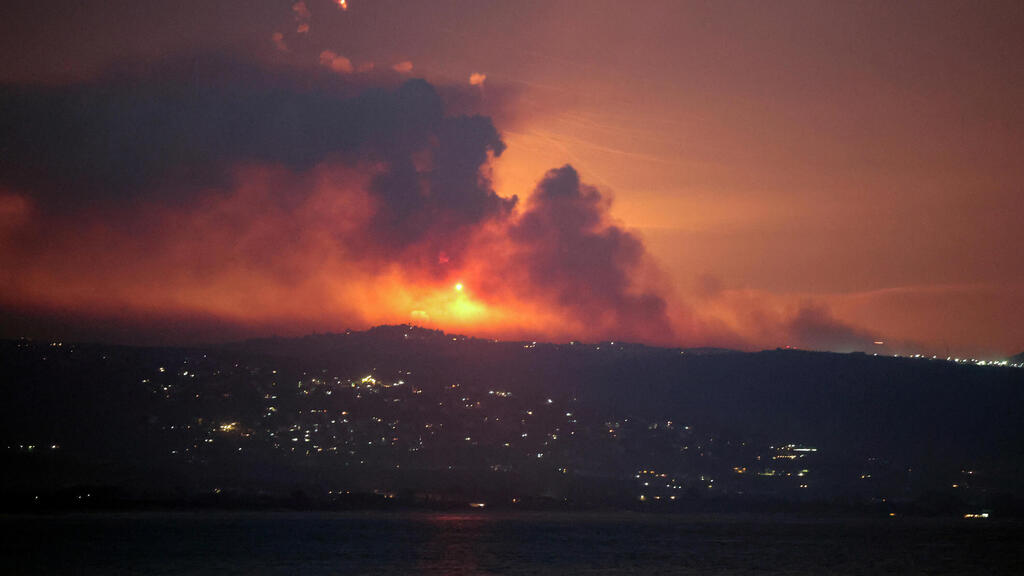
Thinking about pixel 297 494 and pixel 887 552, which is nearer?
pixel 887 552

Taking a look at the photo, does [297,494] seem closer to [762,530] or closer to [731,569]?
[762,530]

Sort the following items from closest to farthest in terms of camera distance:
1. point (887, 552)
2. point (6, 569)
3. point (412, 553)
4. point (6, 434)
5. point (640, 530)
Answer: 1. point (6, 569)
2. point (412, 553)
3. point (887, 552)
4. point (640, 530)
5. point (6, 434)

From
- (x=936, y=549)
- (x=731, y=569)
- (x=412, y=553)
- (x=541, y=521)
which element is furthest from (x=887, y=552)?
(x=541, y=521)

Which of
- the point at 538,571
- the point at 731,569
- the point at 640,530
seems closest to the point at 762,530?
the point at 640,530

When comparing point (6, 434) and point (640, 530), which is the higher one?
point (6, 434)

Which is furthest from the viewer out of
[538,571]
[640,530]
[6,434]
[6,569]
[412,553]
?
[6,434]

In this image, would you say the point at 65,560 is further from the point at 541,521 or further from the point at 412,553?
the point at 541,521
